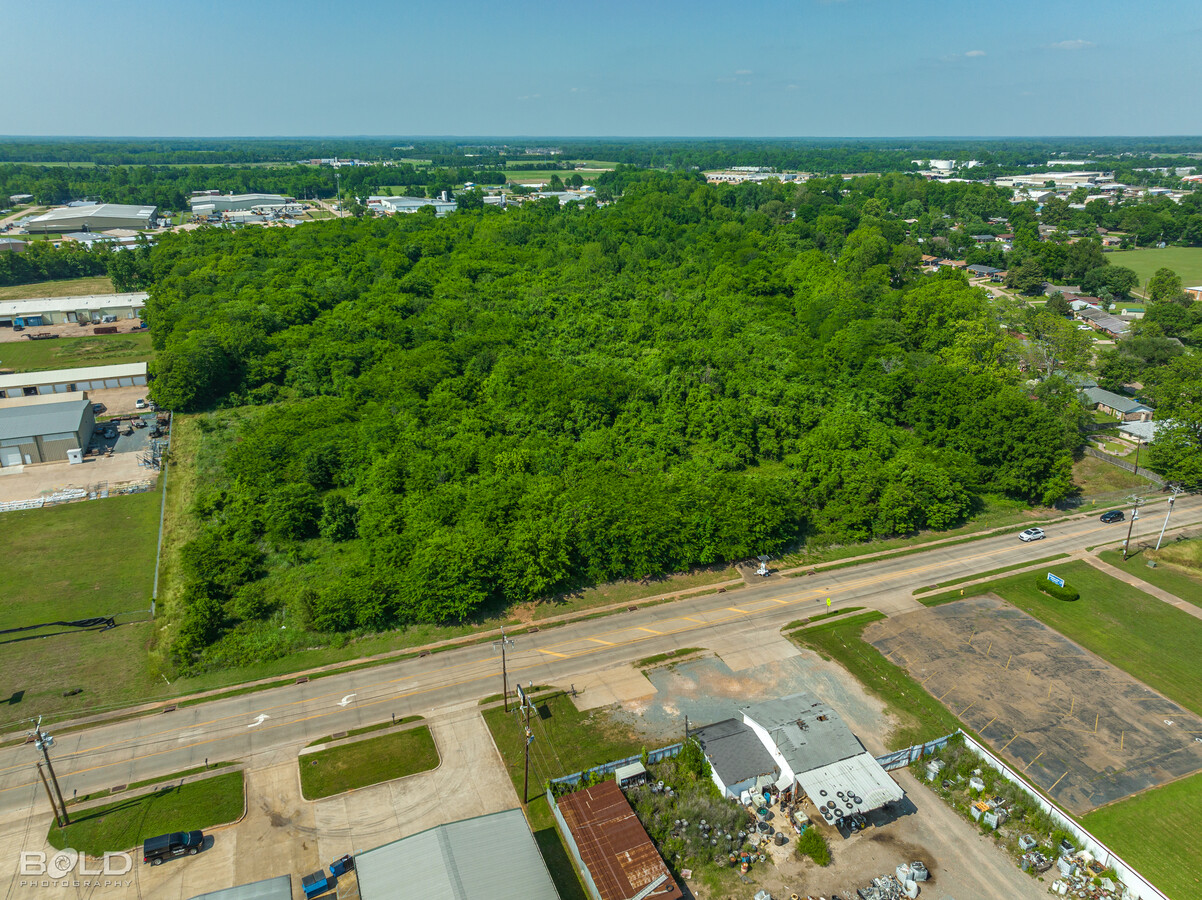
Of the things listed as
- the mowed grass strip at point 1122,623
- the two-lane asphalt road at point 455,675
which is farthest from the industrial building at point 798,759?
the mowed grass strip at point 1122,623

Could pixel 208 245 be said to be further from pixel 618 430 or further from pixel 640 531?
pixel 640 531

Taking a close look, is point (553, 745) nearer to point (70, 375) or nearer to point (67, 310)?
point (70, 375)

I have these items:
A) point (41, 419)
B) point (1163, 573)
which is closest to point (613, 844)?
point (1163, 573)

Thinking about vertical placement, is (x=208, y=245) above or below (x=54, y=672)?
above

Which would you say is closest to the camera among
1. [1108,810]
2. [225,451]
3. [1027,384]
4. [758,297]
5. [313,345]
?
[1108,810]

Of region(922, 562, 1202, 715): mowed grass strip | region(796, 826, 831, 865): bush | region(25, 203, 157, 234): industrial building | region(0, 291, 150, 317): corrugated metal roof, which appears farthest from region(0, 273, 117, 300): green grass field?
region(922, 562, 1202, 715): mowed grass strip

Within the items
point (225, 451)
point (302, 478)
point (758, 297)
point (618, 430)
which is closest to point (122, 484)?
point (225, 451)

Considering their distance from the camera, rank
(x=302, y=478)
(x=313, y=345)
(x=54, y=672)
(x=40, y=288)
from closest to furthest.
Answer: (x=54, y=672) < (x=302, y=478) < (x=313, y=345) < (x=40, y=288)
